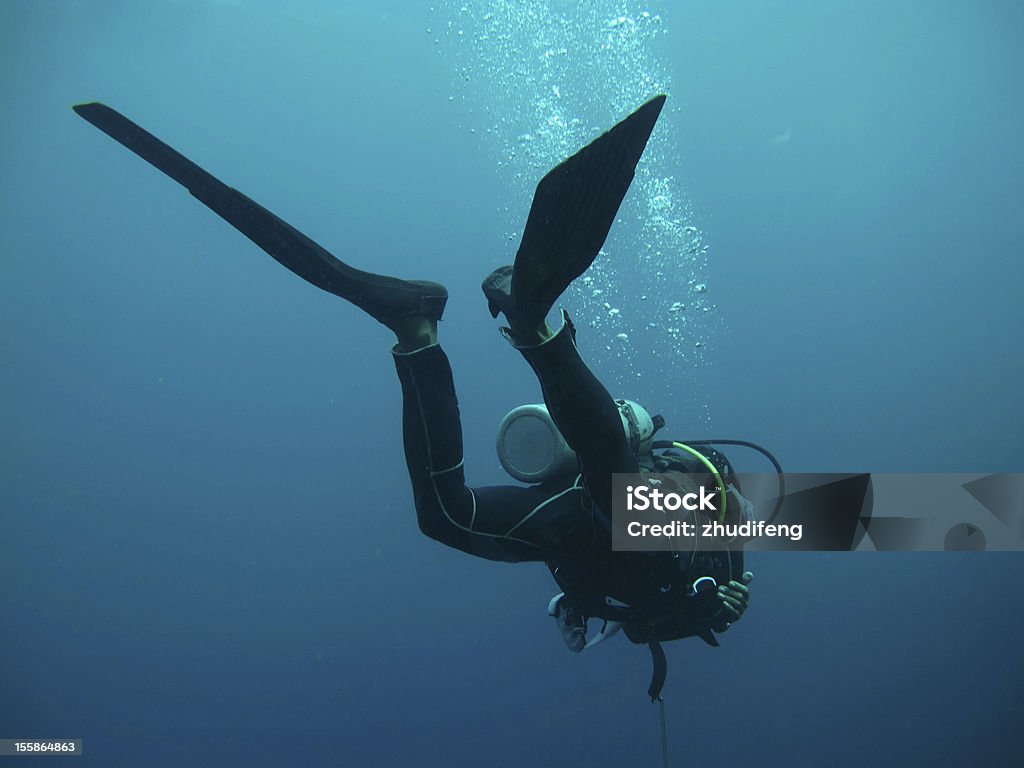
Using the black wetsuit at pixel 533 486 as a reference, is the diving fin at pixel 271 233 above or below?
above

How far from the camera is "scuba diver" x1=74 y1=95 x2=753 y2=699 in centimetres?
200

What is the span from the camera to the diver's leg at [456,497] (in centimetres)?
264

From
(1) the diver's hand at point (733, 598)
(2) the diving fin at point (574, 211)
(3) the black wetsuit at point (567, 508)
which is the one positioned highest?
(2) the diving fin at point (574, 211)

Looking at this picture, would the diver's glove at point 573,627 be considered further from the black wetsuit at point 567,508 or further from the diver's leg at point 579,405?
the diver's leg at point 579,405

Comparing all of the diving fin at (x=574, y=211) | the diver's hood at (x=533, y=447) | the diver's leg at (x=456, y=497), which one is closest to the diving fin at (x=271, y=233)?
the diver's leg at (x=456, y=497)

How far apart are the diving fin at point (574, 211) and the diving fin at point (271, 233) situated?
0.51 m

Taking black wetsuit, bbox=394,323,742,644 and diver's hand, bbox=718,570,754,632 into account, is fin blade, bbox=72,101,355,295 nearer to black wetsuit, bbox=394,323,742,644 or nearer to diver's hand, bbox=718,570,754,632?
black wetsuit, bbox=394,323,742,644

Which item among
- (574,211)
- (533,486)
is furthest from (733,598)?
(574,211)

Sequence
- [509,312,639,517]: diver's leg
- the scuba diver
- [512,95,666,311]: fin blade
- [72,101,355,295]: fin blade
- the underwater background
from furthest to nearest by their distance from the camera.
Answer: the underwater background, [509,312,639,517]: diver's leg, [72,101,355,295]: fin blade, the scuba diver, [512,95,666,311]: fin blade

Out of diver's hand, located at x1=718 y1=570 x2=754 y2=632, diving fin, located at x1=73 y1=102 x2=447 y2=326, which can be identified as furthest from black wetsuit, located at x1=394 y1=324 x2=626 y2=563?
diver's hand, located at x1=718 y1=570 x2=754 y2=632

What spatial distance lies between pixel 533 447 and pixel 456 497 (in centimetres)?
43

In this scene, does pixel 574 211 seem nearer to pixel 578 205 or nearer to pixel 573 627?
pixel 578 205

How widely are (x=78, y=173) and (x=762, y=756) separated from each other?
86.0 feet

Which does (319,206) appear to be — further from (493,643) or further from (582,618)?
(582,618)
